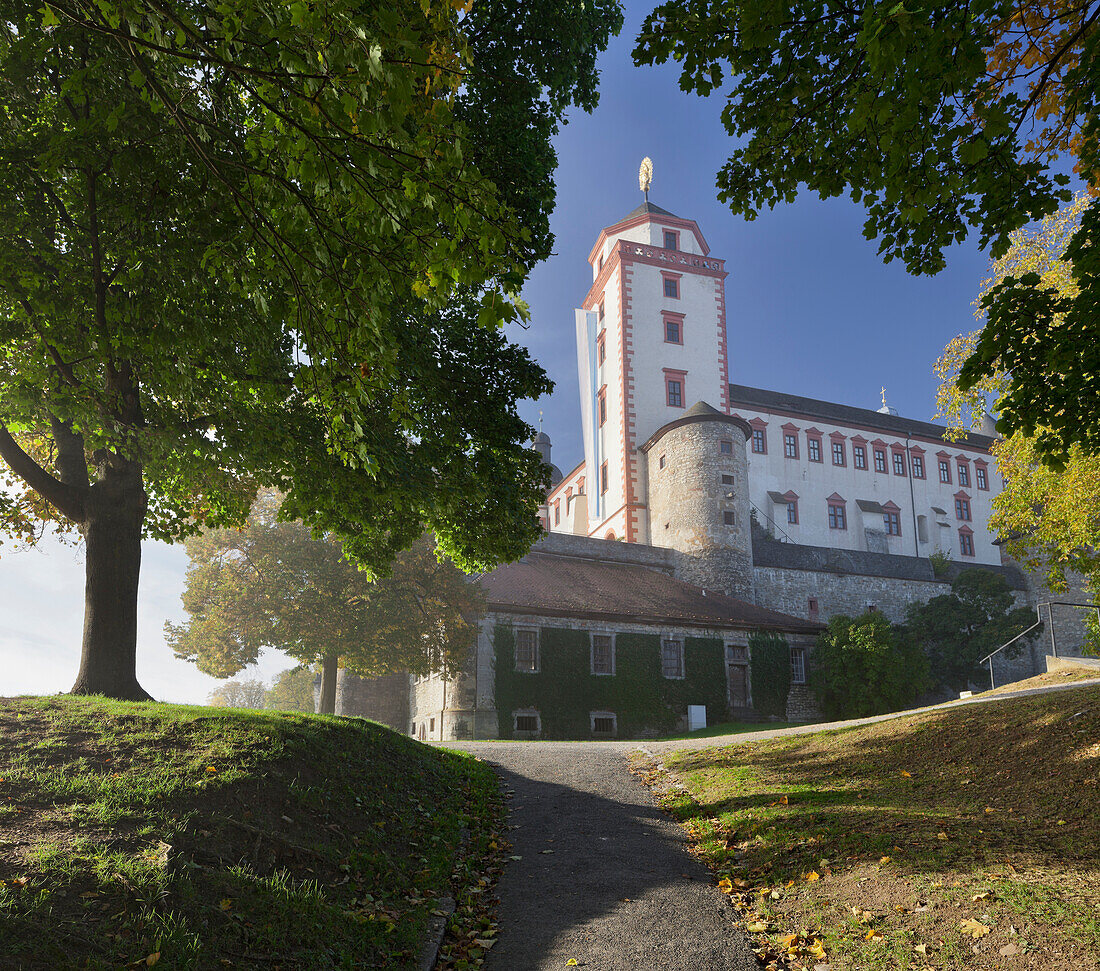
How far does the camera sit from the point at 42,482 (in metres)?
11.4

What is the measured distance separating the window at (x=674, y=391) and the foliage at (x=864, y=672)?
18079 millimetres

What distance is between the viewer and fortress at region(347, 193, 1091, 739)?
29.0 metres

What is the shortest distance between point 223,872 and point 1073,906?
622 cm

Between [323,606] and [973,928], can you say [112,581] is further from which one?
[323,606]

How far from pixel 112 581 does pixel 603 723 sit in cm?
2111

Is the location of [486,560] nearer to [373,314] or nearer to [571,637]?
[373,314]

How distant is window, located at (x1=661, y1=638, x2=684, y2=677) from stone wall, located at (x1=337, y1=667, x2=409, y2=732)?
11336mm

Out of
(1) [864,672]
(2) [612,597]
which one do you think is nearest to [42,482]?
(2) [612,597]

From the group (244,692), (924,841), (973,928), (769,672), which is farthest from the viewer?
(244,692)

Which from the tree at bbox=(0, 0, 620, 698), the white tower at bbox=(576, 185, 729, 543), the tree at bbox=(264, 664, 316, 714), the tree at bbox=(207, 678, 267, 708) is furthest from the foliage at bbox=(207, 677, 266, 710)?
the tree at bbox=(0, 0, 620, 698)

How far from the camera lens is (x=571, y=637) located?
96.4 ft

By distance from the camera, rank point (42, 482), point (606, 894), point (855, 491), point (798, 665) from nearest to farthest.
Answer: point (606, 894), point (42, 482), point (798, 665), point (855, 491)

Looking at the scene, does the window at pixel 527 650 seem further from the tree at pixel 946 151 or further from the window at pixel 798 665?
the tree at pixel 946 151

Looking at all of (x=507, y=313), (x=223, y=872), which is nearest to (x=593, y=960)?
(x=223, y=872)
